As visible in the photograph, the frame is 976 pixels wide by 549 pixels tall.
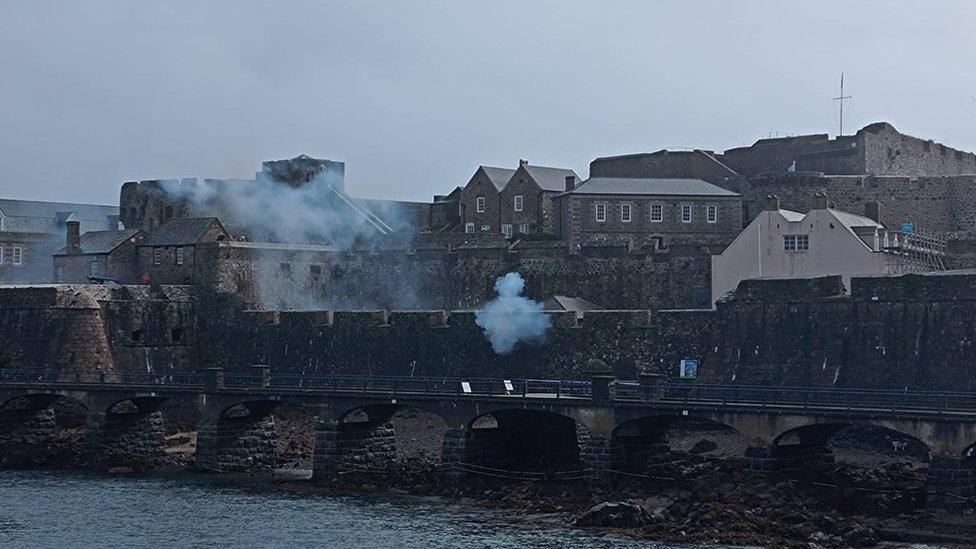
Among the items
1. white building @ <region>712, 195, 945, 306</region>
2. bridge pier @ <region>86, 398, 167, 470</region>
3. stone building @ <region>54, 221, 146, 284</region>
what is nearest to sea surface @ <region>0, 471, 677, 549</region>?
bridge pier @ <region>86, 398, 167, 470</region>

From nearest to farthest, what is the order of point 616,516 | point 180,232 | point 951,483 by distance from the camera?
point 951,483
point 616,516
point 180,232

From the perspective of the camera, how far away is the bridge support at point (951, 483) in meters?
44.1

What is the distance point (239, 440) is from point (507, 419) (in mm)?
12539

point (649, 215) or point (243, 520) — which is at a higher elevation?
point (649, 215)

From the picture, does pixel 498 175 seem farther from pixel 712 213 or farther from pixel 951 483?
pixel 951 483

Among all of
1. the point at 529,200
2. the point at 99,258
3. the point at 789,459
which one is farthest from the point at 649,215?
the point at 789,459

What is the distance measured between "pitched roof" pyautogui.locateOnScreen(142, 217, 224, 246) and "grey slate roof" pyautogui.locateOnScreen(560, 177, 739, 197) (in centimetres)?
2094

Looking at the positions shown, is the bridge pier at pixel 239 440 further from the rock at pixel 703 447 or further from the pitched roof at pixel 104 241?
the pitched roof at pixel 104 241

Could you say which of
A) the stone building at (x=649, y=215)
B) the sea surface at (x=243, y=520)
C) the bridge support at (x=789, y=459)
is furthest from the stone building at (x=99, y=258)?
the bridge support at (x=789, y=459)

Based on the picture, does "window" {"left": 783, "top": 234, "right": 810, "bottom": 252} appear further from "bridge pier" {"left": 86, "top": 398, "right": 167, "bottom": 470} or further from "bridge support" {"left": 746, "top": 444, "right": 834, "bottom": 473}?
"bridge pier" {"left": 86, "top": 398, "right": 167, "bottom": 470}

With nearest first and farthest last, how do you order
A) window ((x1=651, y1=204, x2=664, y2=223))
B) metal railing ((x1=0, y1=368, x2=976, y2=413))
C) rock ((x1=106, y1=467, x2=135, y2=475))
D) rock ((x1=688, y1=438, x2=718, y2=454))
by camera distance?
1. metal railing ((x1=0, y1=368, x2=976, y2=413))
2. rock ((x1=688, y1=438, x2=718, y2=454))
3. rock ((x1=106, y1=467, x2=135, y2=475))
4. window ((x1=651, y1=204, x2=664, y2=223))

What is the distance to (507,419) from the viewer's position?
189 feet

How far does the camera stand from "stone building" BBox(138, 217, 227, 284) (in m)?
86.2

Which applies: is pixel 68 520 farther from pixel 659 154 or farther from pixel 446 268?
pixel 659 154
